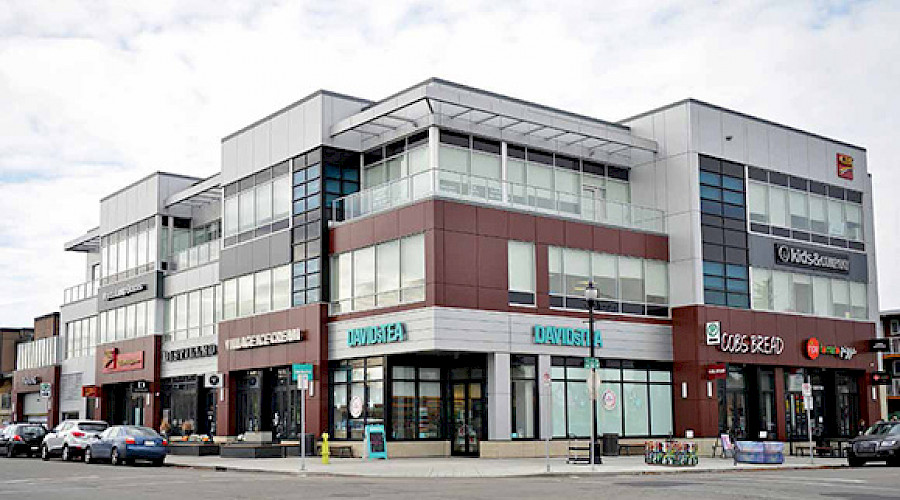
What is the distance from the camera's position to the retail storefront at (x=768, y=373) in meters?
40.0

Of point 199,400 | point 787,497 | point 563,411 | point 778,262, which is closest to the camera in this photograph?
point 787,497

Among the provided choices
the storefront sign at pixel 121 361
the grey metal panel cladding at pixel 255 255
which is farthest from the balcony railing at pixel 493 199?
the storefront sign at pixel 121 361

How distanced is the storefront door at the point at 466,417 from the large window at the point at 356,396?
9.30ft

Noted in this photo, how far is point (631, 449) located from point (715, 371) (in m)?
4.67

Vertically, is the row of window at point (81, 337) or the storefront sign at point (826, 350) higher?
the row of window at point (81, 337)

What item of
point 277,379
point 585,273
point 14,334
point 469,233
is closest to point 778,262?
point 585,273

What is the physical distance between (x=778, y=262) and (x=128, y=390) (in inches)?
1364

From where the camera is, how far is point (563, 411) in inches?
1469

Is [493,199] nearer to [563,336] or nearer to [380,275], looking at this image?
[380,275]

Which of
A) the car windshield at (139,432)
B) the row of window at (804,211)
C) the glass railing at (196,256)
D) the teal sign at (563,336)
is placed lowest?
the car windshield at (139,432)

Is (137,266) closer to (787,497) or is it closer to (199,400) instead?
(199,400)

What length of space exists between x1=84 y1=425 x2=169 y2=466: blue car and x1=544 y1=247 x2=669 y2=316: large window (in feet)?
48.2

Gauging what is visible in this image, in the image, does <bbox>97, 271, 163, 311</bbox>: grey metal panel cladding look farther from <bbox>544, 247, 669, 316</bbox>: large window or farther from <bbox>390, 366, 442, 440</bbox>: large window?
<bbox>544, 247, 669, 316</bbox>: large window

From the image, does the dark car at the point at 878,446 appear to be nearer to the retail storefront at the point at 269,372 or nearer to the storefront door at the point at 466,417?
the storefront door at the point at 466,417
